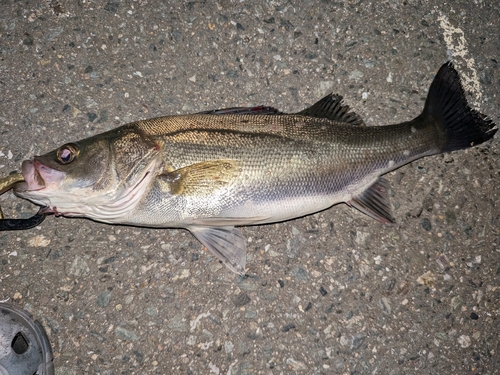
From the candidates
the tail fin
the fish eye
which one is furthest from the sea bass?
the tail fin

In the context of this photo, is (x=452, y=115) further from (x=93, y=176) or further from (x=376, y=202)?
(x=93, y=176)

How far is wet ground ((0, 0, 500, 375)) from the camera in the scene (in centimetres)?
294

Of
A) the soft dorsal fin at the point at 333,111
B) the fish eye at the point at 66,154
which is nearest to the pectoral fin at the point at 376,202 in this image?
the soft dorsal fin at the point at 333,111

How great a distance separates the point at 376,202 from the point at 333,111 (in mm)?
709

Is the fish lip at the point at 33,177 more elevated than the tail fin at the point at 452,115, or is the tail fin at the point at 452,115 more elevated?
the tail fin at the point at 452,115

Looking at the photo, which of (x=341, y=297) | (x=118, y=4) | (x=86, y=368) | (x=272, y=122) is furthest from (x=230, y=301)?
(x=118, y=4)

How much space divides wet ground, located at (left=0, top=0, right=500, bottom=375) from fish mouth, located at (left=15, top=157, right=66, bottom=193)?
0.62 meters

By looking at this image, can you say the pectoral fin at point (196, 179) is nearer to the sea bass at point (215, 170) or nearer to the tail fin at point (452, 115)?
the sea bass at point (215, 170)

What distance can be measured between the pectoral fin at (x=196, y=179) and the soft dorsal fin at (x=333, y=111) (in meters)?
0.83

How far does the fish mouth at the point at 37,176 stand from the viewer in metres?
2.51

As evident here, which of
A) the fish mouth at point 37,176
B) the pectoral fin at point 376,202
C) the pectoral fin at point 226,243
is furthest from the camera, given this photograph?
the pectoral fin at point 376,202

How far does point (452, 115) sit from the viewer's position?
3.09 m

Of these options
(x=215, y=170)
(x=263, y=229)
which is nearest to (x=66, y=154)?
(x=215, y=170)

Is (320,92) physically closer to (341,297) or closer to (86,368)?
(341,297)
